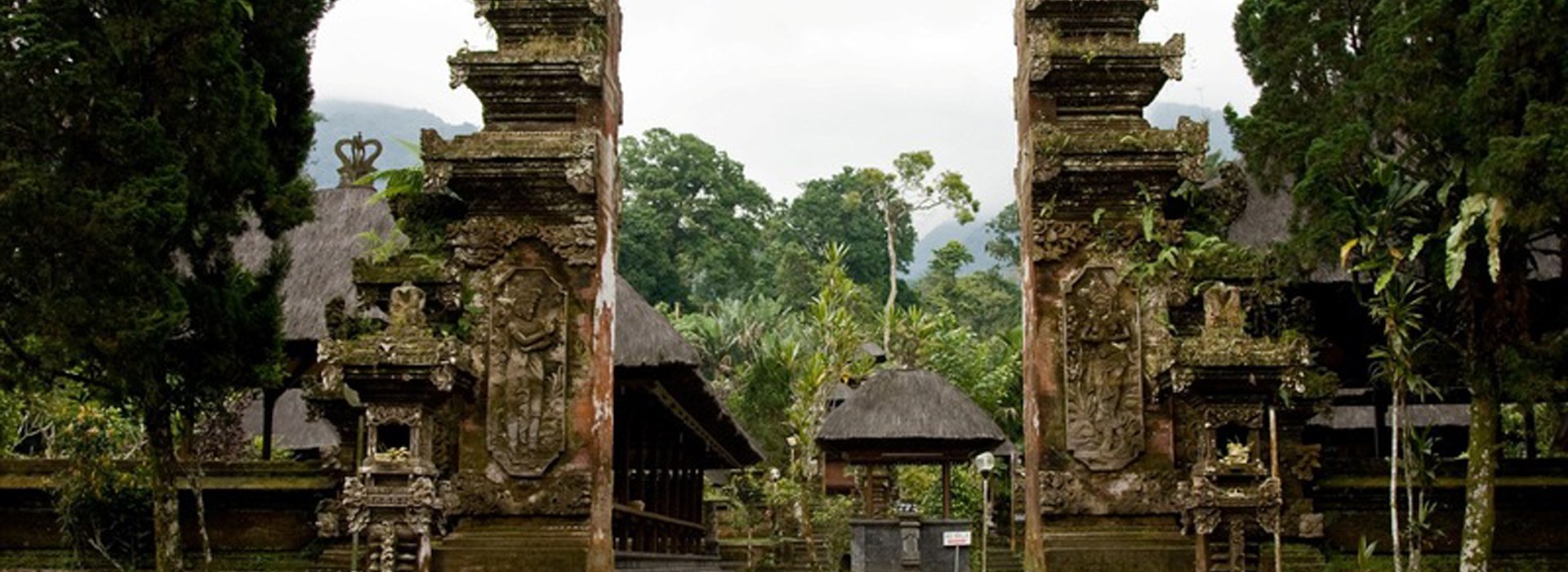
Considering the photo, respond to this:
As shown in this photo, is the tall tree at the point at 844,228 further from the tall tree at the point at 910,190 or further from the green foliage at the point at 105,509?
the green foliage at the point at 105,509

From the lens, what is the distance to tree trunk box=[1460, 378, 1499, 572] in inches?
409

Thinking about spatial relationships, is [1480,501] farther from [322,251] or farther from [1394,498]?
[322,251]

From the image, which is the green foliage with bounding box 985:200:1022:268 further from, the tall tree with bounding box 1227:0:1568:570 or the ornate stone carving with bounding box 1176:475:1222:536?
the ornate stone carving with bounding box 1176:475:1222:536

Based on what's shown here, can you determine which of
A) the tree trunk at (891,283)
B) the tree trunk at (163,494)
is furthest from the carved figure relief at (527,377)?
the tree trunk at (891,283)

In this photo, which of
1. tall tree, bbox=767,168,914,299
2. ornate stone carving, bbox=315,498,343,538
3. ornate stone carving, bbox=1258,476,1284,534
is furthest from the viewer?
tall tree, bbox=767,168,914,299

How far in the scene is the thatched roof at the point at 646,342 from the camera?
46.5 feet

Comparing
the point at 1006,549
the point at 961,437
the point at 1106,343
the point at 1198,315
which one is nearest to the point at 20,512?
the point at 1106,343

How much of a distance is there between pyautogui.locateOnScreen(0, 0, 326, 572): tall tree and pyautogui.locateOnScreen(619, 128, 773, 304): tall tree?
53.8 meters

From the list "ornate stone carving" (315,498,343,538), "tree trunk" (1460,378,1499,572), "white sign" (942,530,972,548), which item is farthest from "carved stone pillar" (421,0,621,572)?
"white sign" (942,530,972,548)

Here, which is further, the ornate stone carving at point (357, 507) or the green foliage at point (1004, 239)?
the green foliage at point (1004, 239)

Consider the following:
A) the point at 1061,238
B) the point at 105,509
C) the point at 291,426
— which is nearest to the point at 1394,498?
the point at 1061,238

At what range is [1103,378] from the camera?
9.73 meters

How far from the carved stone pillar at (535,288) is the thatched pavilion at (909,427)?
14.3m

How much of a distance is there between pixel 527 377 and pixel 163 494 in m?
2.76
